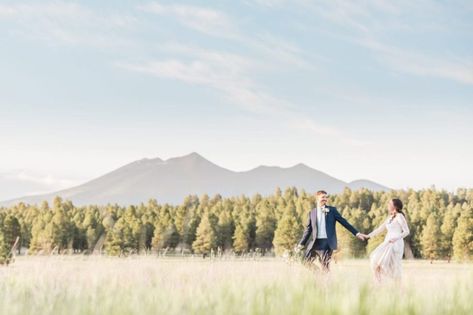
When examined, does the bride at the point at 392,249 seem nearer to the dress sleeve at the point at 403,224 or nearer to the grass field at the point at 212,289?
the dress sleeve at the point at 403,224

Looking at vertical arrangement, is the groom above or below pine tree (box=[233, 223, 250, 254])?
below

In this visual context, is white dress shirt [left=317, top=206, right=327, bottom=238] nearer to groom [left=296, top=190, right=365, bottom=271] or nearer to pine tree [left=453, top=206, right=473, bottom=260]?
groom [left=296, top=190, right=365, bottom=271]

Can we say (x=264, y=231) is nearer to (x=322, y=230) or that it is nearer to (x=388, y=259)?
(x=322, y=230)

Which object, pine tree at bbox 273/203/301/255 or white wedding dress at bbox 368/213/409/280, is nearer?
white wedding dress at bbox 368/213/409/280

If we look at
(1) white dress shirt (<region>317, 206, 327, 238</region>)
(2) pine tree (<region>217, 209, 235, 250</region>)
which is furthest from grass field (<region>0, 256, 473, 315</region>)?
(2) pine tree (<region>217, 209, 235, 250</region>)

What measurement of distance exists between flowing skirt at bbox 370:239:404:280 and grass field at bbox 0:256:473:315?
4.91 ft

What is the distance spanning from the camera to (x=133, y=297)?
8953 mm

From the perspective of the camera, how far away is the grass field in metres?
8.29

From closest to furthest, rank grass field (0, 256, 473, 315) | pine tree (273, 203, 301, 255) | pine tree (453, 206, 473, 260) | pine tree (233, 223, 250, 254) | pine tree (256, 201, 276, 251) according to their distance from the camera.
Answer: grass field (0, 256, 473, 315) → pine tree (453, 206, 473, 260) → pine tree (273, 203, 301, 255) → pine tree (233, 223, 250, 254) → pine tree (256, 201, 276, 251)

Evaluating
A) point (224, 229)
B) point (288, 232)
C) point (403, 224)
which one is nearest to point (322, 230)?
point (403, 224)

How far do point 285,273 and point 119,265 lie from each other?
3171mm

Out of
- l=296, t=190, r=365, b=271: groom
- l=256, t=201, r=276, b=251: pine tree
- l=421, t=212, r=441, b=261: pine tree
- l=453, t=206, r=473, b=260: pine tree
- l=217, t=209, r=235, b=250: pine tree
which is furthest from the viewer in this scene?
l=256, t=201, r=276, b=251: pine tree

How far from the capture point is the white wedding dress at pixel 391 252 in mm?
14672

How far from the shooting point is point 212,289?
978cm
